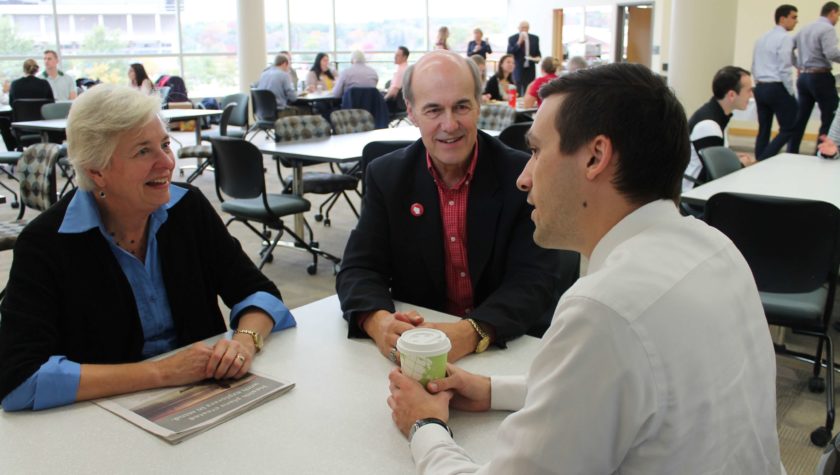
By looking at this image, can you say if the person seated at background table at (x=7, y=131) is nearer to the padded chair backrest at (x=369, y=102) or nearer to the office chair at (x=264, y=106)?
the office chair at (x=264, y=106)

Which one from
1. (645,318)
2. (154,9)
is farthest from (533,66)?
(645,318)

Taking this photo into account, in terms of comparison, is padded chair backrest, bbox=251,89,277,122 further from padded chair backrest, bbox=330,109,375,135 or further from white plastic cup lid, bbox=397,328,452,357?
white plastic cup lid, bbox=397,328,452,357

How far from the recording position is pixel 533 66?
13.6m

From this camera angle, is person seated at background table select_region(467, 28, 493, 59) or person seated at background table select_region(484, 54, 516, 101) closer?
person seated at background table select_region(484, 54, 516, 101)

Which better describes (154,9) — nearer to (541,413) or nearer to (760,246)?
(760,246)

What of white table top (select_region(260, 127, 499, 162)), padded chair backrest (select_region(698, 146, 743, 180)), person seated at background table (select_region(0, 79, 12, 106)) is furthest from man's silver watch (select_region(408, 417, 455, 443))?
person seated at background table (select_region(0, 79, 12, 106))

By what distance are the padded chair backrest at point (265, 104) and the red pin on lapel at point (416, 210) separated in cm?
815

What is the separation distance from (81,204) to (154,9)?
1261 cm

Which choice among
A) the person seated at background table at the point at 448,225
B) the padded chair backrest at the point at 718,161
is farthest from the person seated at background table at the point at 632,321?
the padded chair backrest at the point at 718,161

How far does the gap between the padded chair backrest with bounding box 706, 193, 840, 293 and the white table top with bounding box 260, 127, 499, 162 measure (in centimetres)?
177

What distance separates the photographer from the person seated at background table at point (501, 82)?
9.27m

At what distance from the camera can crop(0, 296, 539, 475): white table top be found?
4.09 feet

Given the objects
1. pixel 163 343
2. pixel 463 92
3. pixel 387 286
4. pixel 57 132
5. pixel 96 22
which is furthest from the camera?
pixel 96 22

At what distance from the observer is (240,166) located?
4738 millimetres
